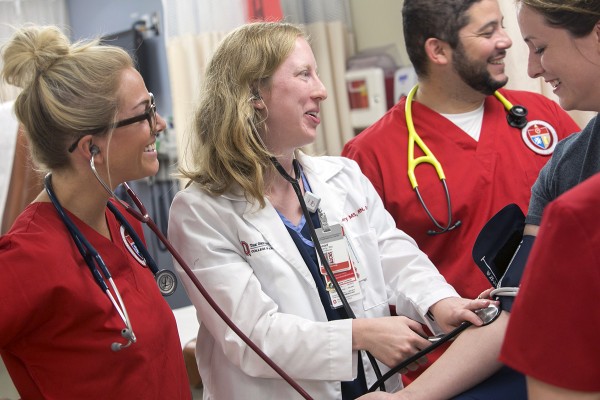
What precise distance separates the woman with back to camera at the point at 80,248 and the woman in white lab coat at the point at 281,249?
0.14 m

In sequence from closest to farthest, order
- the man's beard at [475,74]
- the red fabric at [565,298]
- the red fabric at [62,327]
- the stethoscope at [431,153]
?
1. the red fabric at [565,298]
2. the red fabric at [62,327]
3. the stethoscope at [431,153]
4. the man's beard at [475,74]

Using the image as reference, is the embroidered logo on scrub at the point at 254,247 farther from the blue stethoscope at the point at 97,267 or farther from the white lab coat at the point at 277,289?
the blue stethoscope at the point at 97,267

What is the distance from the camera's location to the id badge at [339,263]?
1645 mm

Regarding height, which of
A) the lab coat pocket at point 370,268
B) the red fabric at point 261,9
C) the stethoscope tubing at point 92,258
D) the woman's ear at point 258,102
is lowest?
the lab coat pocket at point 370,268

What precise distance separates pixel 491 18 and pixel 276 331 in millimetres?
1163

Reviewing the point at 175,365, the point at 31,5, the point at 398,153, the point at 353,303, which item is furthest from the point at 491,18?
the point at 31,5

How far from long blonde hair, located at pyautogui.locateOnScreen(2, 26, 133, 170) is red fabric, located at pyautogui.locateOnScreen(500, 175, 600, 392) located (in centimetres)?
100

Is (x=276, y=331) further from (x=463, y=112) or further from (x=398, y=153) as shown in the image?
(x=463, y=112)

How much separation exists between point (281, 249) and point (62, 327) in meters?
0.48

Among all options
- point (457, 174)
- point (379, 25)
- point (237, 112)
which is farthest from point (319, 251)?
point (379, 25)

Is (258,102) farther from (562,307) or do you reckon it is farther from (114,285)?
(562,307)

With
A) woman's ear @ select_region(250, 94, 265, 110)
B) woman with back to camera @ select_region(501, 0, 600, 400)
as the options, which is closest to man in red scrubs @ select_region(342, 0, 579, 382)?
woman's ear @ select_region(250, 94, 265, 110)

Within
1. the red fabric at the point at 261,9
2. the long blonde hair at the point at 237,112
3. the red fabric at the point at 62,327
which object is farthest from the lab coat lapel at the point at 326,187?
the red fabric at the point at 261,9

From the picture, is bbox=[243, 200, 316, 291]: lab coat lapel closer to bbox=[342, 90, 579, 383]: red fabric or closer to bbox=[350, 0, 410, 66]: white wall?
bbox=[342, 90, 579, 383]: red fabric
